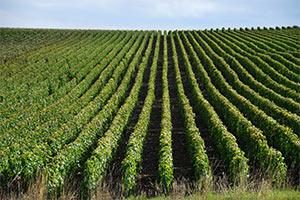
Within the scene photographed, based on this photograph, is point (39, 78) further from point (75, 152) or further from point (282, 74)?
point (282, 74)

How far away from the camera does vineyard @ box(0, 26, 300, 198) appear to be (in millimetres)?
11047

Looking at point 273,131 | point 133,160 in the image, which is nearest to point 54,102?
point 133,160

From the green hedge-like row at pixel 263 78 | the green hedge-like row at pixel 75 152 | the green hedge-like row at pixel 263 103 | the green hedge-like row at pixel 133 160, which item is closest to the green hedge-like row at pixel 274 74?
the green hedge-like row at pixel 263 78

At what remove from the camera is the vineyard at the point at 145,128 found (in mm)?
11047

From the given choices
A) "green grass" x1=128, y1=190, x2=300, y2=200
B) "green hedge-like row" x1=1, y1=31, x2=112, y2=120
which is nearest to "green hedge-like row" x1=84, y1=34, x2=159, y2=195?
"green grass" x1=128, y1=190, x2=300, y2=200

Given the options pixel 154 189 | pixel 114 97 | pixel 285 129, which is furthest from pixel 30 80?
pixel 285 129

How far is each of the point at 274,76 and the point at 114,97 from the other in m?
15.2

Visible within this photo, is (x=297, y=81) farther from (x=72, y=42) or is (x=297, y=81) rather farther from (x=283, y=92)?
(x=72, y=42)

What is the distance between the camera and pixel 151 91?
23828mm

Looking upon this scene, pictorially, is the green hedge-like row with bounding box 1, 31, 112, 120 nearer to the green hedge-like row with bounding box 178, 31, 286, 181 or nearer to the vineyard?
the vineyard

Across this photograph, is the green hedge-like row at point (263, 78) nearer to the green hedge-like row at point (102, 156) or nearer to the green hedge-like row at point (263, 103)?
the green hedge-like row at point (263, 103)

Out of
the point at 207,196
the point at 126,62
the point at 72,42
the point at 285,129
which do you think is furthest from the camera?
the point at 72,42

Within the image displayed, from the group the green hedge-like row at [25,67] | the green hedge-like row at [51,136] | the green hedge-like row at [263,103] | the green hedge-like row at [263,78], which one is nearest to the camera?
the green hedge-like row at [51,136]

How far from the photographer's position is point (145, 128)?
15734mm
